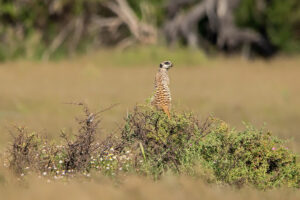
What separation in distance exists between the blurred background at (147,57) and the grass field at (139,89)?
3 centimetres

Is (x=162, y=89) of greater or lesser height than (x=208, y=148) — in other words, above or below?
above

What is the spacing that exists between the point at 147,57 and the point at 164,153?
18.0 metres

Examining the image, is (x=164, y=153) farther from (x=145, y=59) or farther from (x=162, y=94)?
(x=145, y=59)

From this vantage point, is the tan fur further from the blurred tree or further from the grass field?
the blurred tree

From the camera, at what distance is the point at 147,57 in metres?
24.4

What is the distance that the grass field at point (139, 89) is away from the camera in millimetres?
14633

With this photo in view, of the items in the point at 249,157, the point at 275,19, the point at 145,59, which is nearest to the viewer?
the point at 249,157

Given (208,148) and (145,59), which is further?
(145,59)

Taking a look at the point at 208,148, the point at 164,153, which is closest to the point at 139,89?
the point at 208,148

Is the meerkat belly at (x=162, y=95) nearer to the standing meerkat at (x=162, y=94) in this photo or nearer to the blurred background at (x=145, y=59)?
the standing meerkat at (x=162, y=94)

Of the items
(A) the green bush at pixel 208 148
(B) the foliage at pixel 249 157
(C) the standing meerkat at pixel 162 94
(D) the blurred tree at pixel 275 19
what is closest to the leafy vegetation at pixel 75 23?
(D) the blurred tree at pixel 275 19

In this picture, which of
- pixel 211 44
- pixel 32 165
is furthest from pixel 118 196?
pixel 211 44

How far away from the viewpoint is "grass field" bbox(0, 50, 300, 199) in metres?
14.6

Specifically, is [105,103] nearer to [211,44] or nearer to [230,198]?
[230,198]
